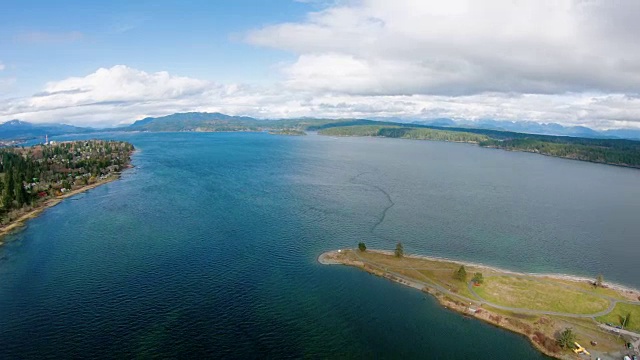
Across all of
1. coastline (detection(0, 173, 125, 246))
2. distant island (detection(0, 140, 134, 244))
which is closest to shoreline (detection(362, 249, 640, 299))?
coastline (detection(0, 173, 125, 246))

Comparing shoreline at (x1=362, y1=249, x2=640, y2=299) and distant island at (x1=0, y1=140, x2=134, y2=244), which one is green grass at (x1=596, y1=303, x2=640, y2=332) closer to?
shoreline at (x1=362, y1=249, x2=640, y2=299)

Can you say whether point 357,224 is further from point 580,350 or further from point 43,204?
point 43,204

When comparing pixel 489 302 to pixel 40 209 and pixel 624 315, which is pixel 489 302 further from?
pixel 40 209

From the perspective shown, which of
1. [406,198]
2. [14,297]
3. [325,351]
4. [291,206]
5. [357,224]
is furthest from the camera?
[406,198]

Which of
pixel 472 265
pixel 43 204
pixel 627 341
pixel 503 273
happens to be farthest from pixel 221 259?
pixel 43 204

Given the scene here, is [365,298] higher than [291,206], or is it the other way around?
[291,206]

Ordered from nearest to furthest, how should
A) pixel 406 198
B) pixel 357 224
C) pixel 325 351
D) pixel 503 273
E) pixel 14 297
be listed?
pixel 325 351, pixel 14 297, pixel 503 273, pixel 357 224, pixel 406 198

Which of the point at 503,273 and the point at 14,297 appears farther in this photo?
the point at 503,273
